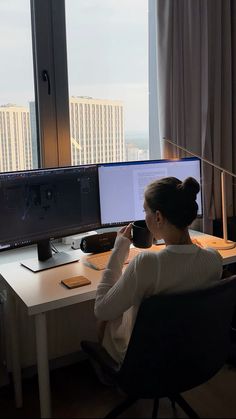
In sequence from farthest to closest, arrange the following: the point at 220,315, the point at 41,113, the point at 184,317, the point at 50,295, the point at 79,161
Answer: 1. the point at 79,161
2. the point at 41,113
3. the point at 50,295
4. the point at 220,315
5. the point at 184,317

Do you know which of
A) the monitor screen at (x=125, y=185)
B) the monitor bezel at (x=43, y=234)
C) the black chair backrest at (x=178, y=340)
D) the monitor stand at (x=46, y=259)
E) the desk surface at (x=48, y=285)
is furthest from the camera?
the monitor screen at (x=125, y=185)

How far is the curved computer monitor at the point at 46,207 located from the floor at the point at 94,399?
66 cm

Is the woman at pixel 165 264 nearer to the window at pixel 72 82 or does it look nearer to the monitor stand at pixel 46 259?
the monitor stand at pixel 46 259

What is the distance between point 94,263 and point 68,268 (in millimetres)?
114

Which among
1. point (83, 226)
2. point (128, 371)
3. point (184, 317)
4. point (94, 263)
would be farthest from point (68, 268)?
point (184, 317)

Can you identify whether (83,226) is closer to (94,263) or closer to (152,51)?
(94,263)

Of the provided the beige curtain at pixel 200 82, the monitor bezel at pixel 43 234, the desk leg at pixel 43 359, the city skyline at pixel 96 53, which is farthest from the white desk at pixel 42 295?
the city skyline at pixel 96 53

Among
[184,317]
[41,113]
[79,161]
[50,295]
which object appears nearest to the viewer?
[184,317]

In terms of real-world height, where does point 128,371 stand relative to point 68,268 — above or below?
below

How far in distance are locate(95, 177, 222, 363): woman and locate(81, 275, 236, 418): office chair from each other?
0.08 m

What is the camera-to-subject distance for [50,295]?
164 cm

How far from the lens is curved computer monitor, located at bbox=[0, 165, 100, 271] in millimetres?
1878

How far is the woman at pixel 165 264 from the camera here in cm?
138

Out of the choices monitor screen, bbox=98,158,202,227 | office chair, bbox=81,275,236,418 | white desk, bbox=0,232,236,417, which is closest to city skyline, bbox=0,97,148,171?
monitor screen, bbox=98,158,202,227
